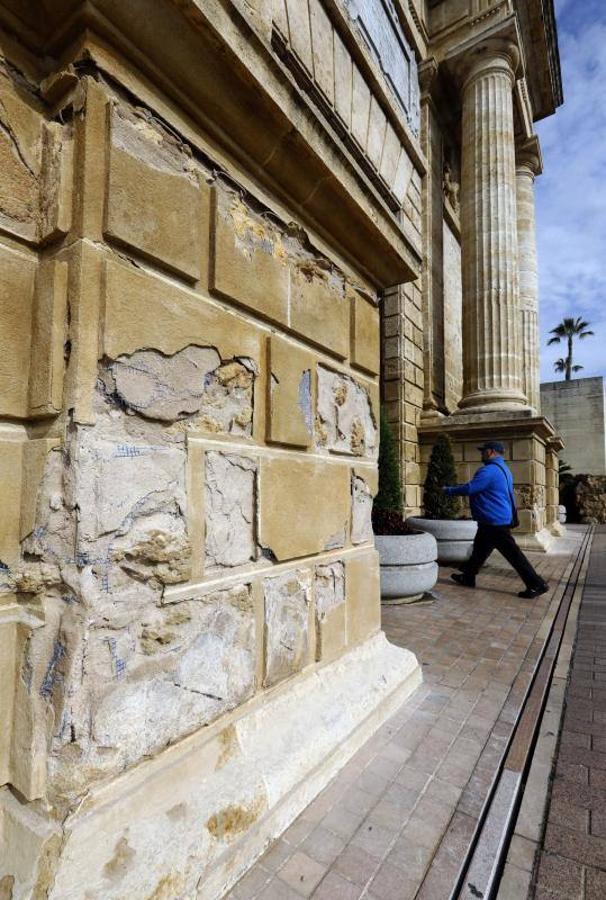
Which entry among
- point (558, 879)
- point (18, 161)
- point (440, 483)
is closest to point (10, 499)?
point (18, 161)

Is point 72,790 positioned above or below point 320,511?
below

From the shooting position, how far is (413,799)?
1804 mm

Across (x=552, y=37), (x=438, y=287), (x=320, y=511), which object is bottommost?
(x=320, y=511)

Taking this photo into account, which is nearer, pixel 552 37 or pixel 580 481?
pixel 552 37

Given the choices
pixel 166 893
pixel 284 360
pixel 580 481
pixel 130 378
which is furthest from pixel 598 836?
pixel 580 481

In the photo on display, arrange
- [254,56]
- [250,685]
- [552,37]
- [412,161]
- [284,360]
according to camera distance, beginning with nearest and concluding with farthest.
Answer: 1. [254,56]
2. [250,685]
3. [284,360]
4. [412,161]
5. [552,37]

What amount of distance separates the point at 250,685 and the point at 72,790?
0.66 meters

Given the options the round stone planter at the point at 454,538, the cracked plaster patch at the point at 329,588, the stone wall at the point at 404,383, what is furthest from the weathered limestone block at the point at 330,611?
the stone wall at the point at 404,383

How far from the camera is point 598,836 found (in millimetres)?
1714

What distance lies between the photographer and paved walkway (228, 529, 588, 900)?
1.44 meters

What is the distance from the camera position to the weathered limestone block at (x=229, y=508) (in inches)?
62.0

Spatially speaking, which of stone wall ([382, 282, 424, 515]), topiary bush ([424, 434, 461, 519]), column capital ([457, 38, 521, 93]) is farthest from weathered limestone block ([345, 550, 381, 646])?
column capital ([457, 38, 521, 93])

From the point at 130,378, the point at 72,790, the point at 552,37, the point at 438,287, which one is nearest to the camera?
the point at 72,790

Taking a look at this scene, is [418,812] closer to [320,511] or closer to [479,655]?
[320,511]
